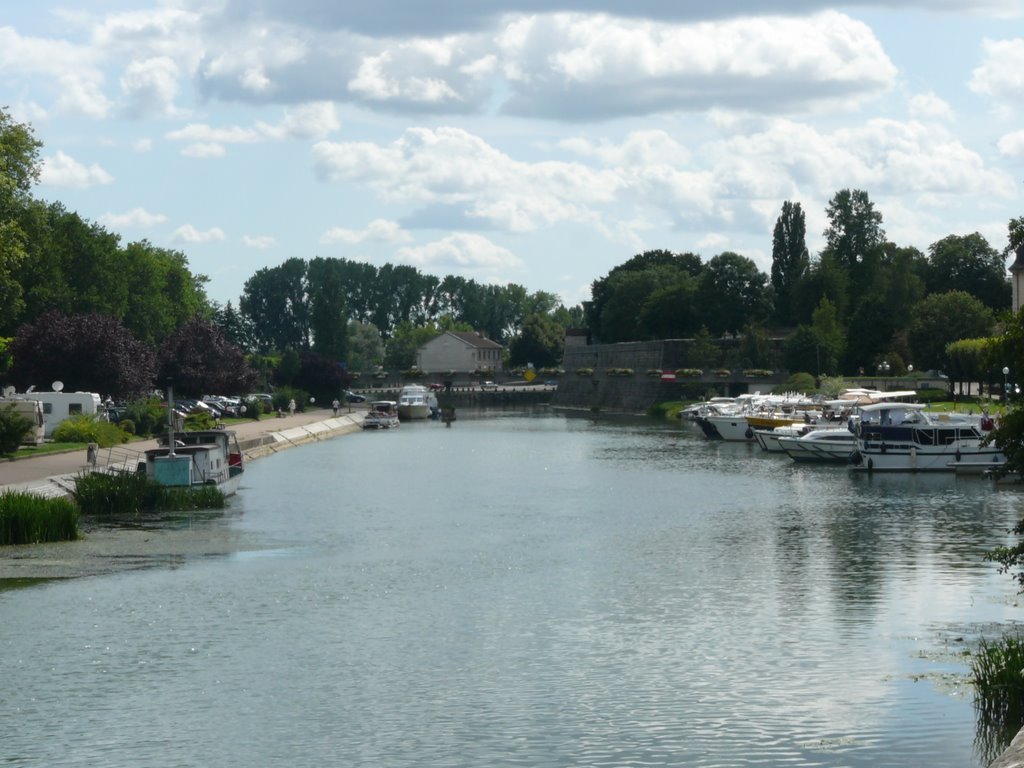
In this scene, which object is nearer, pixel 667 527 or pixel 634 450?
pixel 667 527

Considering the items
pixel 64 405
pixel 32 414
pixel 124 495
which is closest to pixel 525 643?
pixel 124 495

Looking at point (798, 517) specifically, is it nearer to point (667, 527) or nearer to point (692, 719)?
point (667, 527)

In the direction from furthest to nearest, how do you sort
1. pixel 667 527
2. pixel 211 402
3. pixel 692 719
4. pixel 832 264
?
pixel 832 264, pixel 211 402, pixel 667 527, pixel 692 719

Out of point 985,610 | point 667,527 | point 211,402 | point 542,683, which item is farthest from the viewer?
point 211,402

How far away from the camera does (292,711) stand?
2369 cm

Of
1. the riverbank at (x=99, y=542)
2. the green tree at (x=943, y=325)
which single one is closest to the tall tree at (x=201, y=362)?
the riverbank at (x=99, y=542)

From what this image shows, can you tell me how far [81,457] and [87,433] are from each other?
365 inches

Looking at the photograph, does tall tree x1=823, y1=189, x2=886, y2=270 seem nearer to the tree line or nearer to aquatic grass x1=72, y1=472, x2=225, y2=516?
the tree line

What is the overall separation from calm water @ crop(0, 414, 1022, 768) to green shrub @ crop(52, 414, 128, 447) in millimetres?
20448

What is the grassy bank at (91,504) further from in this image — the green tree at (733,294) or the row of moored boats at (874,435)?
the green tree at (733,294)

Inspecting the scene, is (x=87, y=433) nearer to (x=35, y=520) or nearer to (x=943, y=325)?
(x=35, y=520)

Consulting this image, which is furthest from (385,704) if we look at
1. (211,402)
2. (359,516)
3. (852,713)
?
(211,402)

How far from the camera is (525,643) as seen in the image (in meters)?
28.3

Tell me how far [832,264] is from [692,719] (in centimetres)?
13938
